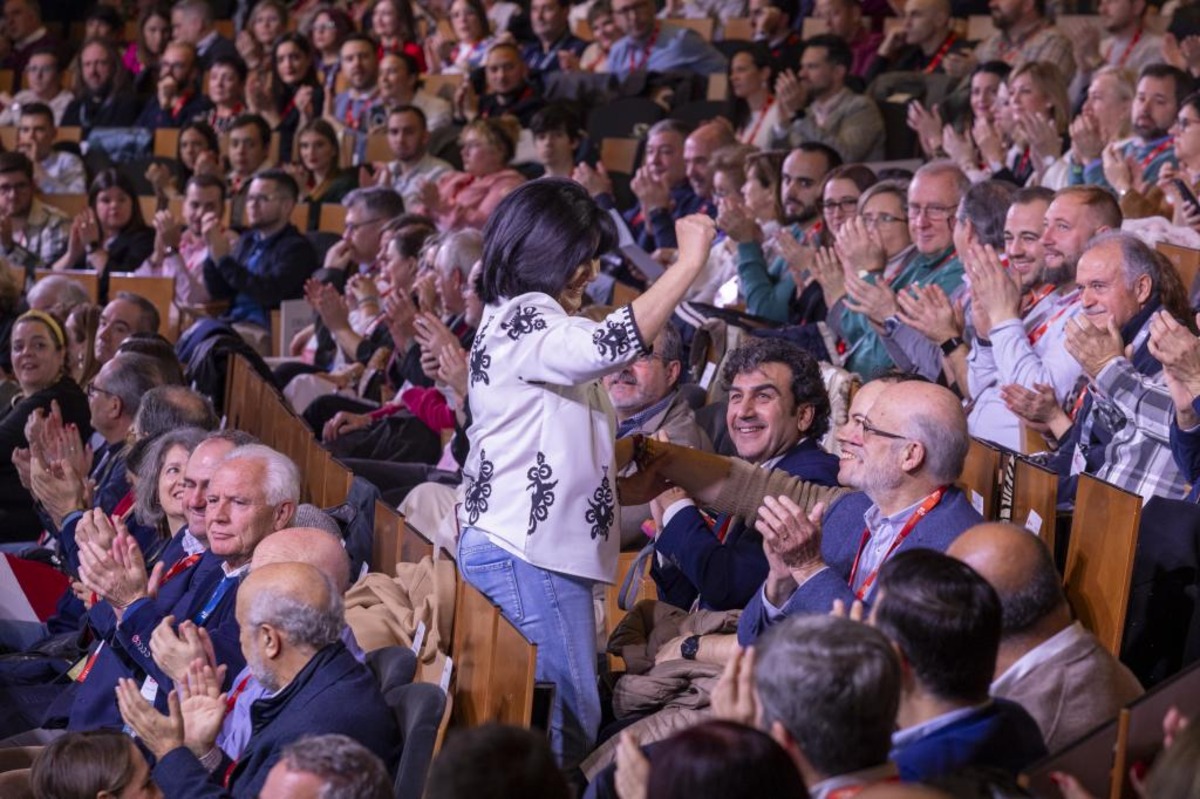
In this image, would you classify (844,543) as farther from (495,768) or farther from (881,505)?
(495,768)

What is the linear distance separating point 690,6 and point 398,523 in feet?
19.7

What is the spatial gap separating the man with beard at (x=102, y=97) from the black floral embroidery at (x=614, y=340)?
757cm

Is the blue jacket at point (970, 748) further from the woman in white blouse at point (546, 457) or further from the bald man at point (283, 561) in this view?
the bald man at point (283, 561)

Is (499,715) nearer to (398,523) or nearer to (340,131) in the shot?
(398,523)

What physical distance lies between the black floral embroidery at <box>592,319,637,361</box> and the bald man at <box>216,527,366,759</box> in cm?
64

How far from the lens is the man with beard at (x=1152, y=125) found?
5.26 meters

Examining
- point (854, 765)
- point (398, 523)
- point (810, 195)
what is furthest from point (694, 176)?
point (854, 765)

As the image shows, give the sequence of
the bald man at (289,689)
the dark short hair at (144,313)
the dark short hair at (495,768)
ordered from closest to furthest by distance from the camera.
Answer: the dark short hair at (495,768)
the bald man at (289,689)
the dark short hair at (144,313)

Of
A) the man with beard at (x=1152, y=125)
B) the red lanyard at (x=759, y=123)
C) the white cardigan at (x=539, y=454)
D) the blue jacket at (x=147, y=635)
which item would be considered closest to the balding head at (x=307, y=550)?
the blue jacket at (x=147, y=635)

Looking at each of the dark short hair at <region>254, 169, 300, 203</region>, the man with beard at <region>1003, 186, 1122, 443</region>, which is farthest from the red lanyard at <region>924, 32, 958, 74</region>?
the man with beard at <region>1003, 186, 1122, 443</region>

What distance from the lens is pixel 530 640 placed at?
266 centimetres

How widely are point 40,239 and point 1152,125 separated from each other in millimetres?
4945

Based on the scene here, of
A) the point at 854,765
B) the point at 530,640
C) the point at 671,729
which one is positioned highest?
the point at 854,765

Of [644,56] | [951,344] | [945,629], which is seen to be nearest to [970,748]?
[945,629]
